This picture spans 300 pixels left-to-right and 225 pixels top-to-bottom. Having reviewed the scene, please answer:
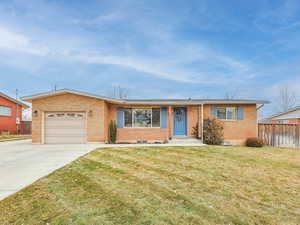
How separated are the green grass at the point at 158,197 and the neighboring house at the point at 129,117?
612 centimetres

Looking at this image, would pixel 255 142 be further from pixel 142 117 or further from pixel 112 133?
pixel 112 133

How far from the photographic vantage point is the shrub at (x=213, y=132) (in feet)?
36.2

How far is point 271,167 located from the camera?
5422 mm

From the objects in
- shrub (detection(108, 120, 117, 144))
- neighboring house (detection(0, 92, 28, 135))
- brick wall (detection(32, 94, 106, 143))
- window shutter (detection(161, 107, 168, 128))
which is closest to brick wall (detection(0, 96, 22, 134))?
Answer: neighboring house (detection(0, 92, 28, 135))

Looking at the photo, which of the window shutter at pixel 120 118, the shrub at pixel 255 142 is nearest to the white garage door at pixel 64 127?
the window shutter at pixel 120 118

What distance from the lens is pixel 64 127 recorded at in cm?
1091

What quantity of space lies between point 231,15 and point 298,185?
1560 cm

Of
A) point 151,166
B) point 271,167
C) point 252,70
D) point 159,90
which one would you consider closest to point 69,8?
point 151,166

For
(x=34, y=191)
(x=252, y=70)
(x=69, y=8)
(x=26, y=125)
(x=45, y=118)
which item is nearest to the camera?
(x=34, y=191)

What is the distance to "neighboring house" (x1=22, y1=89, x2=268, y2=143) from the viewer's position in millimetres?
10773

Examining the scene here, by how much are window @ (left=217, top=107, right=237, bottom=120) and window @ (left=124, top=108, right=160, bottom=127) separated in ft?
15.2

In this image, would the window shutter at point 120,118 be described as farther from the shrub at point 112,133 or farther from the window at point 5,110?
the window at point 5,110

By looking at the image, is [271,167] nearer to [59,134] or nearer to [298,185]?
[298,185]

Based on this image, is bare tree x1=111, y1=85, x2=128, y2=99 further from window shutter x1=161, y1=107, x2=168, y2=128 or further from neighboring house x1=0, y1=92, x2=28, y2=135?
window shutter x1=161, y1=107, x2=168, y2=128
